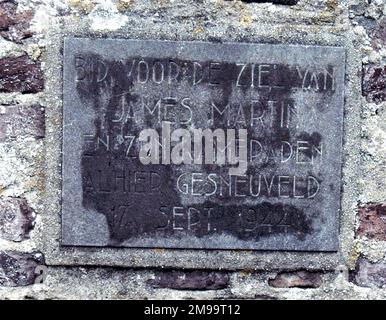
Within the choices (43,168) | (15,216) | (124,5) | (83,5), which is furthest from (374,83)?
(15,216)

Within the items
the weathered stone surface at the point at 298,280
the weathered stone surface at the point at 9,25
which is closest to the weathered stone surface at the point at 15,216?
the weathered stone surface at the point at 9,25

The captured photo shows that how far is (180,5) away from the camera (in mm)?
→ 2238

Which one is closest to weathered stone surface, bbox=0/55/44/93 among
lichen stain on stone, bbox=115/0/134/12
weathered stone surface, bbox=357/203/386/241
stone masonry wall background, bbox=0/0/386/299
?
stone masonry wall background, bbox=0/0/386/299

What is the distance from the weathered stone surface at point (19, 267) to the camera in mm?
2283

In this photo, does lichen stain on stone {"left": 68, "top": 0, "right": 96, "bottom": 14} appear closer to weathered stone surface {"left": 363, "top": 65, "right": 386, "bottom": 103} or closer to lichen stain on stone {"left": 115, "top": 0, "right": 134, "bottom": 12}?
lichen stain on stone {"left": 115, "top": 0, "right": 134, "bottom": 12}

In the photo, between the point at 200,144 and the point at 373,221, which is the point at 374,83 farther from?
the point at 200,144

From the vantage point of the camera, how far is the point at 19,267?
90.0 inches

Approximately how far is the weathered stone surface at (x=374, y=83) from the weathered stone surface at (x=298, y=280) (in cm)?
64

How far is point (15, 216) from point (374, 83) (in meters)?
1.29

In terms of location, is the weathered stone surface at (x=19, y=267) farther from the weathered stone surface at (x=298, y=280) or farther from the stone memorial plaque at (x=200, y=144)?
the weathered stone surface at (x=298, y=280)

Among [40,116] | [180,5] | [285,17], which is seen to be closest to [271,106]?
[285,17]

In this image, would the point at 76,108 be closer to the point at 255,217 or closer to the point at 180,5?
the point at 180,5

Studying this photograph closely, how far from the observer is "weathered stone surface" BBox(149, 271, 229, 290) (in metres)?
2.31

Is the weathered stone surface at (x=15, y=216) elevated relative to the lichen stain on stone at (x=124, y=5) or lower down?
lower down
